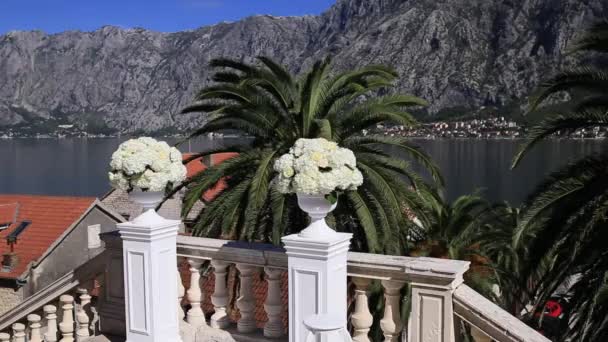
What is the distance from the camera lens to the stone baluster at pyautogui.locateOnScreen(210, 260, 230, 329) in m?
5.75

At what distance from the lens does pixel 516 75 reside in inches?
6806

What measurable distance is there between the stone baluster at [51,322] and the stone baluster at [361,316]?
3308 mm

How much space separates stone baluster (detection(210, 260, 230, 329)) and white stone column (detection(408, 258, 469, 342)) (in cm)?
202

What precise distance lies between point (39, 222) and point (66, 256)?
155 inches

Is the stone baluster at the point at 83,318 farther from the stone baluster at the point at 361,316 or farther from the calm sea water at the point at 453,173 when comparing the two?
the calm sea water at the point at 453,173

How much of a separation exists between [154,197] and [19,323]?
2353 mm

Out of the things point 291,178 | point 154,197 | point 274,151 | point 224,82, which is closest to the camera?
point 291,178

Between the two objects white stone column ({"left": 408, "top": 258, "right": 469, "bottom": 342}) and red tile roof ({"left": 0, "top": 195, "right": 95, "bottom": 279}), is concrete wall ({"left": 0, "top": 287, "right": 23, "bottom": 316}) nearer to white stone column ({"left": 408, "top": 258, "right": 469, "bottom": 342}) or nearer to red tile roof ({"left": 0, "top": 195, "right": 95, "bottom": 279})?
red tile roof ({"left": 0, "top": 195, "right": 95, "bottom": 279})

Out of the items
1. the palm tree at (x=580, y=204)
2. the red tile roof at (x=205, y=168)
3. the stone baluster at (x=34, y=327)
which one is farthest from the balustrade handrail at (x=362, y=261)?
the red tile roof at (x=205, y=168)

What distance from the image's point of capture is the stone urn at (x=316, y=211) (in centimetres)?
471

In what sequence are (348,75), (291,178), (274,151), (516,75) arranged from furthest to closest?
(516,75)
(348,75)
(274,151)
(291,178)

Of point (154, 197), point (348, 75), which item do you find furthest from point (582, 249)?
point (154, 197)

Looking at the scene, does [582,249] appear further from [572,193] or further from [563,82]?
[563,82]

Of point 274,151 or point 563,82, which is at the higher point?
point 563,82
